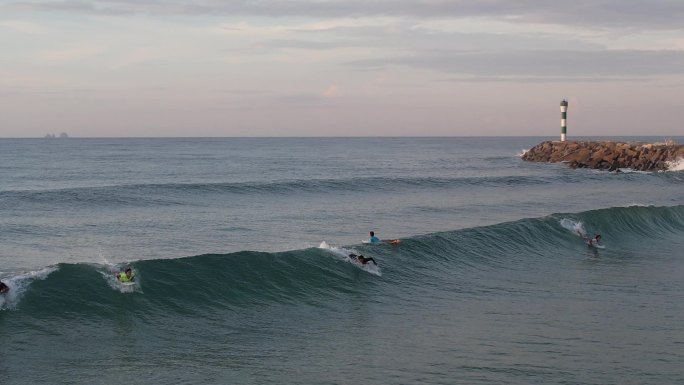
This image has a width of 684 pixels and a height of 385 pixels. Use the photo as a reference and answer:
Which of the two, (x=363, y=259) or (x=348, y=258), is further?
(x=348, y=258)

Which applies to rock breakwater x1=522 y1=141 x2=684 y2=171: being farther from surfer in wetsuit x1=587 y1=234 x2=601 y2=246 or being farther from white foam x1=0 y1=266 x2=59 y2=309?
white foam x1=0 y1=266 x2=59 y2=309

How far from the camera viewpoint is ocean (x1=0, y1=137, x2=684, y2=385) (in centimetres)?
1448

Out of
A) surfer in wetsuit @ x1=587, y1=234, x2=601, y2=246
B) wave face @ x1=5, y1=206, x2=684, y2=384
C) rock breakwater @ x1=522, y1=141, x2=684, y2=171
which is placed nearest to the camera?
wave face @ x1=5, y1=206, x2=684, y2=384

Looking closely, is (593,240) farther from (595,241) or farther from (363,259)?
(363,259)

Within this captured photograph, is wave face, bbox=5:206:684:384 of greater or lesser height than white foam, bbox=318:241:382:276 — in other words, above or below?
below

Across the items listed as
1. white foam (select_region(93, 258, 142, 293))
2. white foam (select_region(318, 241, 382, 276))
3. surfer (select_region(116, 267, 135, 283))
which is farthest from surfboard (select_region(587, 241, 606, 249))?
surfer (select_region(116, 267, 135, 283))

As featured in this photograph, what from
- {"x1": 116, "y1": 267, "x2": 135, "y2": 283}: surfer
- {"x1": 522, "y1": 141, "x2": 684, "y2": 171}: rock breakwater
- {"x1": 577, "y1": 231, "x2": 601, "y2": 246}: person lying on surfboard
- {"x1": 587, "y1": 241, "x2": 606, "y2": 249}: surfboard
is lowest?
{"x1": 587, "y1": 241, "x2": 606, "y2": 249}: surfboard

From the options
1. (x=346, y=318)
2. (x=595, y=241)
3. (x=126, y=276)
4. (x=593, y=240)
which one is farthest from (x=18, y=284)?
(x=595, y=241)

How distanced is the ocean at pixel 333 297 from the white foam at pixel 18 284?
47 mm

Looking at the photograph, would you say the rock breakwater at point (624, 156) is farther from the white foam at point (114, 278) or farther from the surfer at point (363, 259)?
the white foam at point (114, 278)

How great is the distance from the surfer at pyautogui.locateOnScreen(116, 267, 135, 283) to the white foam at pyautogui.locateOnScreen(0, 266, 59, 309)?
1.61 m

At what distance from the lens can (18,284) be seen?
717 inches

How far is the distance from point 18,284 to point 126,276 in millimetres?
2472

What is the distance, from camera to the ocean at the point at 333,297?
14.5 meters
